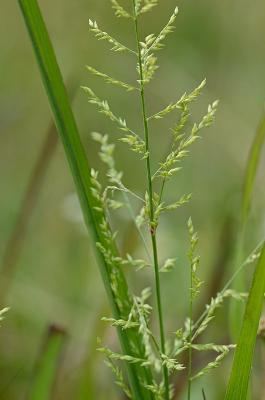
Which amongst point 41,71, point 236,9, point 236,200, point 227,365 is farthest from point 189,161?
point 41,71

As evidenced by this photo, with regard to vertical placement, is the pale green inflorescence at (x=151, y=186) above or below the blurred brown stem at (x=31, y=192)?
below

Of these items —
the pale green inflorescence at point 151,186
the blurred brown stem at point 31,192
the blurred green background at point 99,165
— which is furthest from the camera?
the blurred green background at point 99,165

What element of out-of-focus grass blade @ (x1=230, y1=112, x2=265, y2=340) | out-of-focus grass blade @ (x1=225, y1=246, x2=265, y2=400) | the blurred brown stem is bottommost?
out-of-focus grass blade @ (x1=225, y1=246, x2=265, y2=400)

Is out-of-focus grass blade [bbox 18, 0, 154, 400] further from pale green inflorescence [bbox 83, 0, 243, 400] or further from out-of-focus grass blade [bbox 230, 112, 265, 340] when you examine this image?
out-of-focus grass blade [bbox 230, 112, 265, 340]

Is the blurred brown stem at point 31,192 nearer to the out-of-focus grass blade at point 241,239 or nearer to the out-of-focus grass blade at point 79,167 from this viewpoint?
the out-of-focus grass blade at point 241,239

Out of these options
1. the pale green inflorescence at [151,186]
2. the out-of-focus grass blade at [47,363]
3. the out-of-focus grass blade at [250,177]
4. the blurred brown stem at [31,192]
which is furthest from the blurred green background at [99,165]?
the pale green inflorescence at [151,186]

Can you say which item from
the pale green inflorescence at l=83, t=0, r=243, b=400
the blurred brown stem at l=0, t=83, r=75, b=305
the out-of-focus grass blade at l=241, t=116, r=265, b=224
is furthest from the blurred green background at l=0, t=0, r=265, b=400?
the pale green inflorescence at l=83, t=0, r=243, b=400

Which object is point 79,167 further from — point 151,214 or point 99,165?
point 99,165
